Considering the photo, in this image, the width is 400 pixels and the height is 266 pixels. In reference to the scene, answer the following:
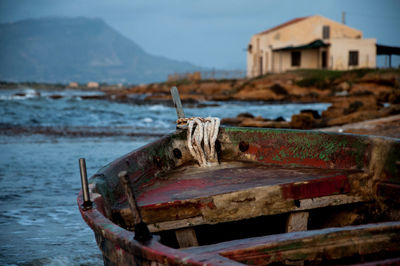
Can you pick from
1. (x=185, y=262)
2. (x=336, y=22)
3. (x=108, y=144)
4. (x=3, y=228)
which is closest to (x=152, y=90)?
(x=336, y=22)

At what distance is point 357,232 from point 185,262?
2.83ft

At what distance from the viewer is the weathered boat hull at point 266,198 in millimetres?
1898

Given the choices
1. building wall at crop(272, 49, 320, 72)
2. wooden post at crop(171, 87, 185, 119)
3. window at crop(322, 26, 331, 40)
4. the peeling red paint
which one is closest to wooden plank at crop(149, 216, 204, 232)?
the peeling red paint

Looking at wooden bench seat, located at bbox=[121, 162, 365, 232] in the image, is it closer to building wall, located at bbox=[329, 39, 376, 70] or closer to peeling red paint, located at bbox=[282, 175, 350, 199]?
peeling red paint, located at bbox=[282, 175, 350, 199]

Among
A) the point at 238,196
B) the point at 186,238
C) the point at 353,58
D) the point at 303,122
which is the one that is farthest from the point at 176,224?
the point at 353,58

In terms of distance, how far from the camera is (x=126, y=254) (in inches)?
77.9

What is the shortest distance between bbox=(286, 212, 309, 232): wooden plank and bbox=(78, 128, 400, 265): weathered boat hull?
39 mm

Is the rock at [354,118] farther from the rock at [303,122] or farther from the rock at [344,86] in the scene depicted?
the rock at [344,86]

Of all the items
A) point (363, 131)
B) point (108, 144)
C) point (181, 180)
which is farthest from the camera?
point (108, 144)

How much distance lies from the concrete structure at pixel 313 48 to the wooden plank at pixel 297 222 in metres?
34.6

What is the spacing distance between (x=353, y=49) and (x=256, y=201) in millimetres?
36807

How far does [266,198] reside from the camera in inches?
118

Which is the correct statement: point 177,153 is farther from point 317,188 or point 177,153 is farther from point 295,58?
point 295,58

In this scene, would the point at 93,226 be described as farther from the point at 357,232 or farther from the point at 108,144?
the point at 108,144
